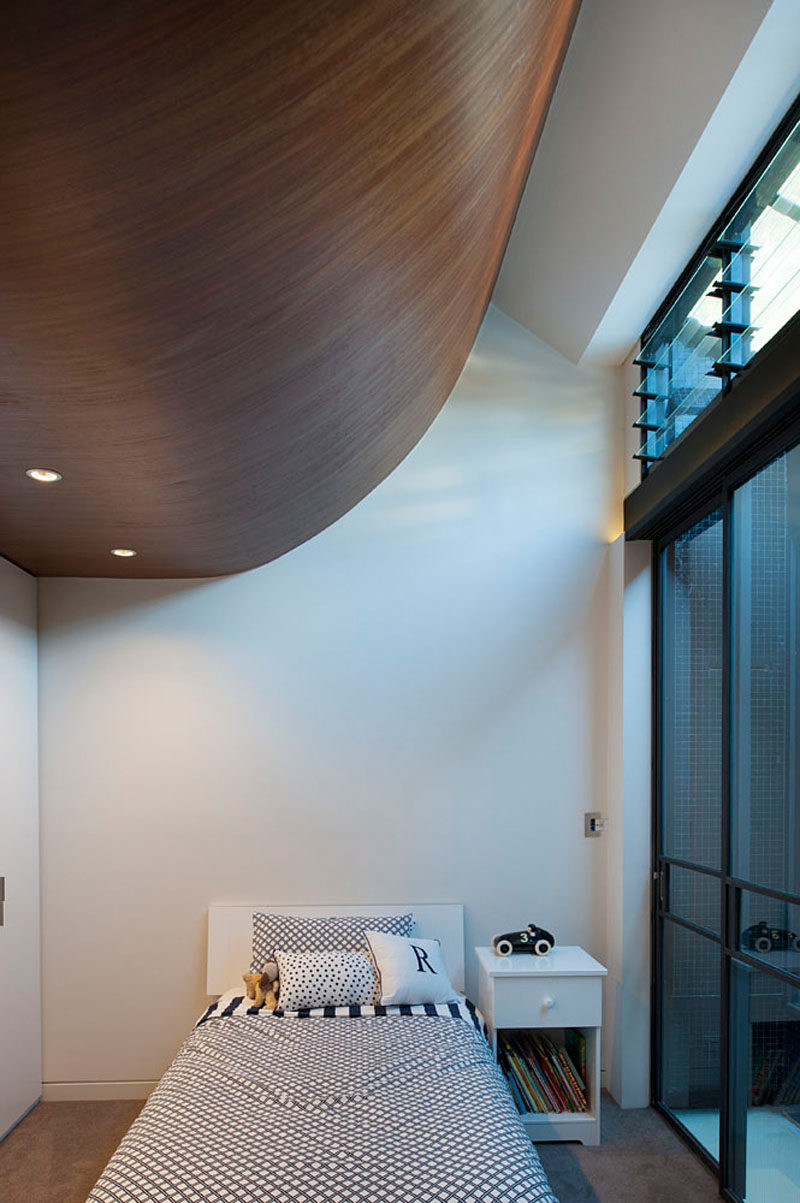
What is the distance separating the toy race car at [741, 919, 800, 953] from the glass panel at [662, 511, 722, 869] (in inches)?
14.3

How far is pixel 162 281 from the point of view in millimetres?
1627

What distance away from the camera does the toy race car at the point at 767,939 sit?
9.17 ft

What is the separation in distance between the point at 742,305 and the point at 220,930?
10.5ft

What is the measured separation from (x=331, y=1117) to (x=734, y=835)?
1.55 meters

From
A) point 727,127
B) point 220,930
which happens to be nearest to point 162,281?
point 727,127

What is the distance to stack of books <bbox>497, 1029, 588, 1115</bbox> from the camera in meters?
3.79

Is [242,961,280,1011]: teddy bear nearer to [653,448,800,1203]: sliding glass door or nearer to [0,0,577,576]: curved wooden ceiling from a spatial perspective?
[653,448,800,1203]: sliding glass door

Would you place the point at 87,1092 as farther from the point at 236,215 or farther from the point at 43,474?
the point at 236,215

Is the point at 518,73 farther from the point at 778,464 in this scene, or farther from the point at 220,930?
the point at 220,930

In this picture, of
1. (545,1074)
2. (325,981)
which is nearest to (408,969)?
(325,981)

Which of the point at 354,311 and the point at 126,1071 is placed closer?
the point at 354,311

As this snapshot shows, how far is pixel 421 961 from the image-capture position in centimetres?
388

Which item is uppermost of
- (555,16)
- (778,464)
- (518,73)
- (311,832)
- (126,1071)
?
(555,16)

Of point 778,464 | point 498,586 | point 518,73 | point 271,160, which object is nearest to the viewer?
point 271,160
